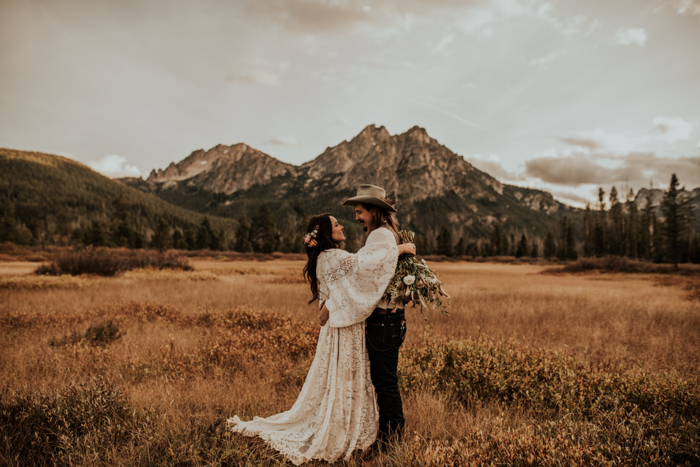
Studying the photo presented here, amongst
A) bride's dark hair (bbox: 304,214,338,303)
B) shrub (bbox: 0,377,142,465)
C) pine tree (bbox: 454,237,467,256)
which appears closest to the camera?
shrub (bbox: 0,377,142,465)

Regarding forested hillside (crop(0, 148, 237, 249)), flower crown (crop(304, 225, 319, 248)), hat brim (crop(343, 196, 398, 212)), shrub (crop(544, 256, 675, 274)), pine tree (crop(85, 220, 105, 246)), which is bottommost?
shrub (crop(544, 256, 675, 274))

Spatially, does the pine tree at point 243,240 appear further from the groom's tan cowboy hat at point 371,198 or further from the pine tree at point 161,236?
the groom's tan cowboy hat at point 371,198

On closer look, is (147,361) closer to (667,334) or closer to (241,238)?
(667,334)

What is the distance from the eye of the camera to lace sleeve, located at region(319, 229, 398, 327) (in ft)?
10.6

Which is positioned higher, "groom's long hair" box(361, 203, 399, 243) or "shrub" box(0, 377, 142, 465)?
"groom's long hair" box(361, 203, 399, 243)

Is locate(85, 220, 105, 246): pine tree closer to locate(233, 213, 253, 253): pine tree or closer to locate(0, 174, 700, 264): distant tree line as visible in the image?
locate(0, 174, 700, 264): distant tree line

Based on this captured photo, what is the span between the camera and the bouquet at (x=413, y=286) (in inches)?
132

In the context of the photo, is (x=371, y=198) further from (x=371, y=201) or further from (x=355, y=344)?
(x=355, y=344)

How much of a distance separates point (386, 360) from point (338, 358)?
0.53 metres

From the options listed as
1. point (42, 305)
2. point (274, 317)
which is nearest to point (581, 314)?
point (274, 317)

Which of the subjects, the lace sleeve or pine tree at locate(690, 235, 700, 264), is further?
pine tree at locate(690, 235, 700, 264)

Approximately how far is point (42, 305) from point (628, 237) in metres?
98.8

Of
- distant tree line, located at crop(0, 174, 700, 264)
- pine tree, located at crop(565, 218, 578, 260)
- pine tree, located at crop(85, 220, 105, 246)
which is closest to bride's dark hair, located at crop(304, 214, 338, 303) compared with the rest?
distant tree line, located at crop(0, 174, 700, 264)

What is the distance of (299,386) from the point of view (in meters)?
5.32
